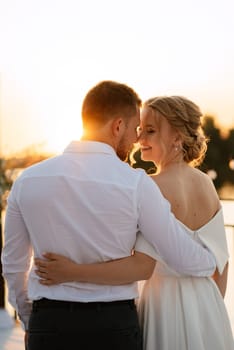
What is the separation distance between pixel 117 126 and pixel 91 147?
85mm

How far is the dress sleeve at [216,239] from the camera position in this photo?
239cm

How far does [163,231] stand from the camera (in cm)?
207

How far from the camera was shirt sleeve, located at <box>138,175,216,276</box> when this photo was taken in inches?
80.0

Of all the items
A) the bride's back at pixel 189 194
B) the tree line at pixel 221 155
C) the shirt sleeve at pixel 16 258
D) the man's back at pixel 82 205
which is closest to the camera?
the man's back at pixel 82 205

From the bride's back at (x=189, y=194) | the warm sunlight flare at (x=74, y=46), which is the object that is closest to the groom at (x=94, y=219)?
the bride's back at (x=189, y=194)

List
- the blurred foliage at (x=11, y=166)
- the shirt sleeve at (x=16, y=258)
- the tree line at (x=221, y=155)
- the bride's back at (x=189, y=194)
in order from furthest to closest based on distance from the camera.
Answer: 1. the tree line at (x=221, y=155)
2. the blurred foliage at (x=11, y=166)
3. the bride's back at (x=189, y=194)
4. the shirt sleeve at (x=16, y=258)

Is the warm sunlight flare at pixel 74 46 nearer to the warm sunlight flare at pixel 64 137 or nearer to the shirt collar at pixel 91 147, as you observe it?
the warm sunlight flare at pixel 64 137

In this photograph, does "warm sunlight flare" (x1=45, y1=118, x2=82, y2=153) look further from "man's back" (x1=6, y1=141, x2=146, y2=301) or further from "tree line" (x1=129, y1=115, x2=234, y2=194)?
"tree line" (x1=129, y1=115, x2=234, y2=194)

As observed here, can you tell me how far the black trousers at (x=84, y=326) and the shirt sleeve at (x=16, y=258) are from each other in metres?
0.18

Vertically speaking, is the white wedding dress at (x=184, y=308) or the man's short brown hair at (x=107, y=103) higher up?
the man's short brown hair at (x=107, y=103)

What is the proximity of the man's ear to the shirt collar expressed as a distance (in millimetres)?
40

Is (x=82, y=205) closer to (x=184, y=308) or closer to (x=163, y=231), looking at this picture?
(x=163, y=231)

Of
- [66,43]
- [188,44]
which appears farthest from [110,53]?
[188,44]

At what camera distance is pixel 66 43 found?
6.05 m
